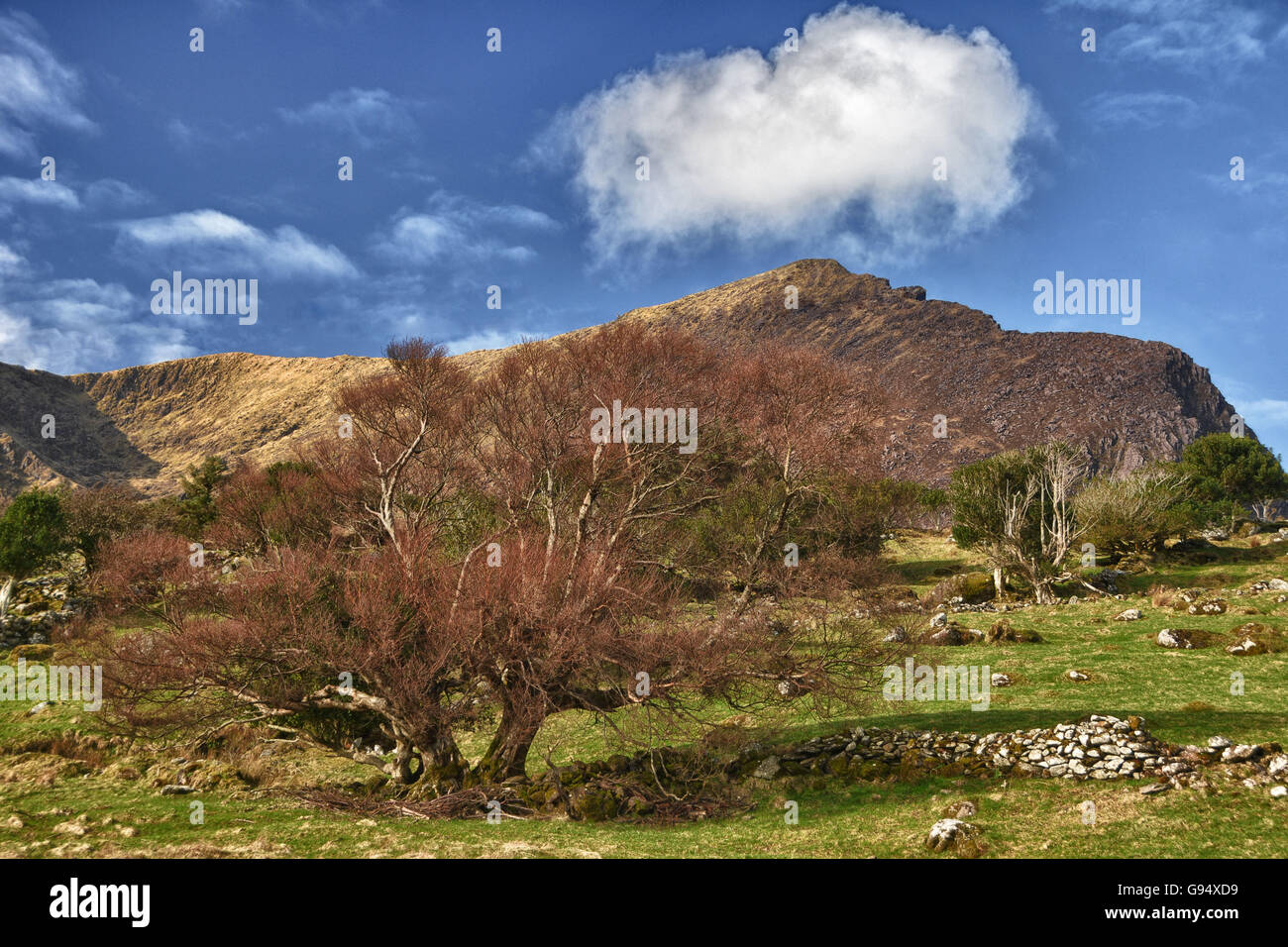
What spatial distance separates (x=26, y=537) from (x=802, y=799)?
4117 centimetres

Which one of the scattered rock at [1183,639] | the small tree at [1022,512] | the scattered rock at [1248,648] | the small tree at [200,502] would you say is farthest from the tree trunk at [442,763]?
the small tree at [200,502]

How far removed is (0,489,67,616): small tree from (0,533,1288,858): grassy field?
1962 cm

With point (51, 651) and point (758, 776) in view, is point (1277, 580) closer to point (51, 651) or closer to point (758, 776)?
point (758, 776)

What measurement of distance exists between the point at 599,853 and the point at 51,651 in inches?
1124

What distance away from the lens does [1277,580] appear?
2623cm

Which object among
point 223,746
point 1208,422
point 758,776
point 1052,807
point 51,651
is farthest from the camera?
point 1208,422

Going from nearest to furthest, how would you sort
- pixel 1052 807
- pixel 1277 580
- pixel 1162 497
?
pixel 1052 807
pixel 1277 580
pixel 1162 497

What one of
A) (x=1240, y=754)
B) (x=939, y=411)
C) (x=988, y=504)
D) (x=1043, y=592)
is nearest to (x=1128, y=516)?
(x=988, y=504)

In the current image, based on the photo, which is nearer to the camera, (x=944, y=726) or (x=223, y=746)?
(x=944, y=726)

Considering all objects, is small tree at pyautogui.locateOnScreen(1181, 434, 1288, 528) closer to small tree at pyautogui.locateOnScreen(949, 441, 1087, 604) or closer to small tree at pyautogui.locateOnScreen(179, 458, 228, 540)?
small tree at pyautogui.locateOnScreen(949, 441, 1087, 604)

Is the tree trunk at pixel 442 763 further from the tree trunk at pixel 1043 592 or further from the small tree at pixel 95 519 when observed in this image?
the small tree at pixel 95 519

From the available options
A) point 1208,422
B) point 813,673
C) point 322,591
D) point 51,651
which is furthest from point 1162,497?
point 1208,422
